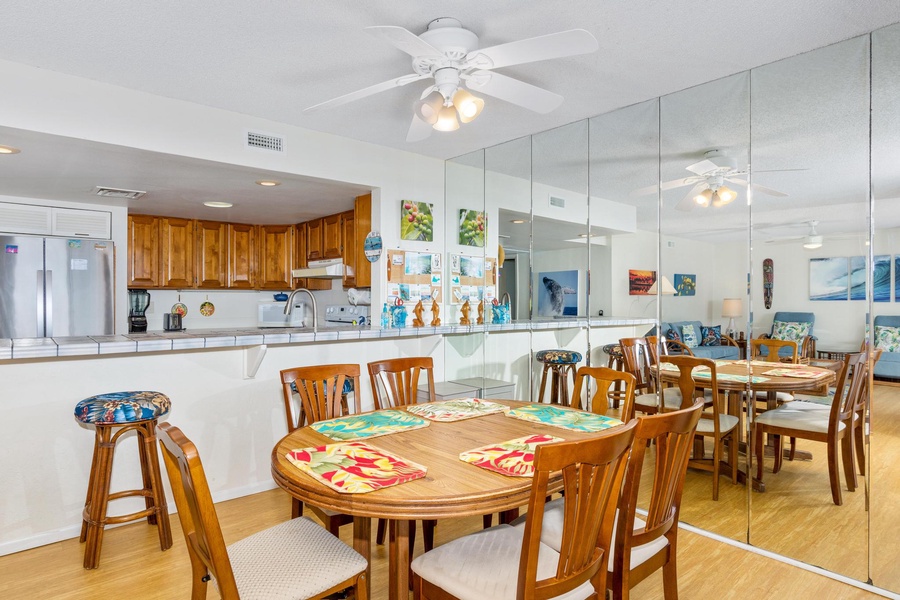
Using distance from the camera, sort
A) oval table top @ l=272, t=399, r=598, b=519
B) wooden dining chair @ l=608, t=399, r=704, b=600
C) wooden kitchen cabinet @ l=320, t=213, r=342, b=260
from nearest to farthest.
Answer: oval table top @ l=272, t=399, r=598, b=519 → wooden dining chair @ l=608, t=399, r=704, b=600 → wooden kitchen cabinet @ l=320, t=213, r=342, b=260

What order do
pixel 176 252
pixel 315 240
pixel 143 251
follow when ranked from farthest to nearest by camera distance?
pixel 315 240 < pixel 176 252 < pixel 143 251

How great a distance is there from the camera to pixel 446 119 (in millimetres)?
2350

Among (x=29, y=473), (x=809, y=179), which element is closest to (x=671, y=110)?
(x=809, y=179)

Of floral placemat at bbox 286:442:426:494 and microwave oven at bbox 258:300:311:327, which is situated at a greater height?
microwave oven at bbox 258:300:311:327

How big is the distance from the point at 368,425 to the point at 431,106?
4.71 feet

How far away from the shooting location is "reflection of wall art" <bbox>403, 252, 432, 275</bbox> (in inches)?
162

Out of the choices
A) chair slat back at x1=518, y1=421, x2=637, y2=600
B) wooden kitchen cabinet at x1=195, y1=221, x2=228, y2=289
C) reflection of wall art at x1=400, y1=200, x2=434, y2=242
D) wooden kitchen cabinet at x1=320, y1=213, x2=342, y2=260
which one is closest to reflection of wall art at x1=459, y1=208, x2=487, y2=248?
reflection of wall art at x1=400, y1=200, x2=434, y2=242

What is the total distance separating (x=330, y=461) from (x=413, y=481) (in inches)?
12.1

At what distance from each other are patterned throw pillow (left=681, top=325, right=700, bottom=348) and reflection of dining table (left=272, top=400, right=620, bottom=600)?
1406 millimetres

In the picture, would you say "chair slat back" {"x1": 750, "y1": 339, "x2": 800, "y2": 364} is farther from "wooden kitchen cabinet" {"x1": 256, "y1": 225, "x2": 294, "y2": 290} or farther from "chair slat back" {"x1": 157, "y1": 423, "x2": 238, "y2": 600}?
"wooden kitchen cabinet" {"x1": 256, "y1": 225, "x2": 294, "y2": 290}

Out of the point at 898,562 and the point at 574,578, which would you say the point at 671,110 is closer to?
the point at 898,562

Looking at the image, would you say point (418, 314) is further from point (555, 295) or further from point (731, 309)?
point (731, 309)

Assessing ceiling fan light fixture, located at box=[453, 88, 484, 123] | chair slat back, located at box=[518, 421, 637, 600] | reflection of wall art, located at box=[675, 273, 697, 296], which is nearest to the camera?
chair slat back, located at box=[518, 421, 637, 600]

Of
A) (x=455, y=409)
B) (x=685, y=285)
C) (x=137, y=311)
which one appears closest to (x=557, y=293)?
(x=685, y=285)
